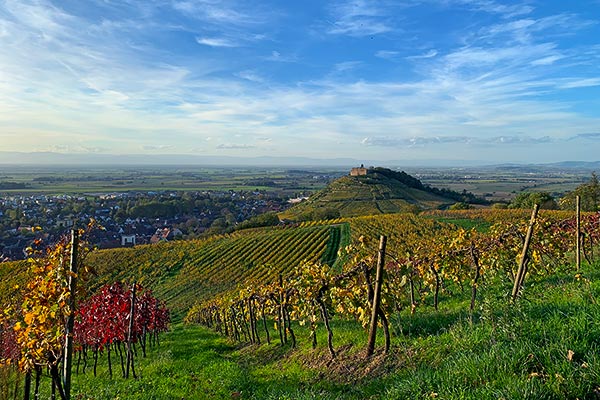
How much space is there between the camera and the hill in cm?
10775

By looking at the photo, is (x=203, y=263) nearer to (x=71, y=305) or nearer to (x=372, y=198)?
(x=71, y=305)

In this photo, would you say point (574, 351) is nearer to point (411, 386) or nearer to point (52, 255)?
point (411, 386)

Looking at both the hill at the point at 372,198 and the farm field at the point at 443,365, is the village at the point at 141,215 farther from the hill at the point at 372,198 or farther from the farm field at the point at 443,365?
the farm field at the point at 443,365

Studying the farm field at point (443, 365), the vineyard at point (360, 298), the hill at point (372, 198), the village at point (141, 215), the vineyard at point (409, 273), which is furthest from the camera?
the hill at point (372, 198)

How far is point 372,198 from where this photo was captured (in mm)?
125188

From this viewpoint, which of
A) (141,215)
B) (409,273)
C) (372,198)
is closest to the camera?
(409,273)

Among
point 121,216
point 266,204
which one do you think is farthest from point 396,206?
point 121,216

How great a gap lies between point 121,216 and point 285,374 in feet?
388

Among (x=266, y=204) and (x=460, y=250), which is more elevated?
(x=460, y=250)

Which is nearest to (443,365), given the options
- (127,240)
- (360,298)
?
(360,298)

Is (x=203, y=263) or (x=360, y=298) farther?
(x=203, y=263)

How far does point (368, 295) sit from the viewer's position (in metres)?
8.48

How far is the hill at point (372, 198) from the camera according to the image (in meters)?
108

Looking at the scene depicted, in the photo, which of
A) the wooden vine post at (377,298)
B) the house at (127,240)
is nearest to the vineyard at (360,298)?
the wooden vine post at (377,298)
